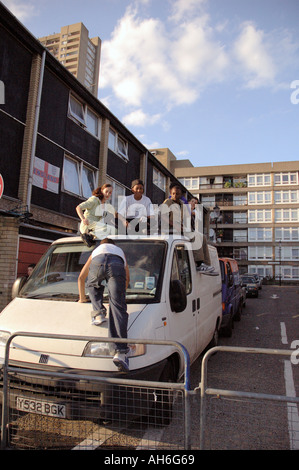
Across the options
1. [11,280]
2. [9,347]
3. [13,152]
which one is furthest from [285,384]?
[13,152]

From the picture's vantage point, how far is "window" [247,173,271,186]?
55.4 metres

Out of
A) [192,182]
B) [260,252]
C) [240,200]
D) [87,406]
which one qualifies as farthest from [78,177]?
[240,200]

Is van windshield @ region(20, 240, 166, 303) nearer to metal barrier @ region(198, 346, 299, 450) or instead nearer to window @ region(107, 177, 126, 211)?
metal barrier @ region(198, 346, 299, 450)

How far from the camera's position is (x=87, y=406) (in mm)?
2887

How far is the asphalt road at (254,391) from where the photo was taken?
3136 mm

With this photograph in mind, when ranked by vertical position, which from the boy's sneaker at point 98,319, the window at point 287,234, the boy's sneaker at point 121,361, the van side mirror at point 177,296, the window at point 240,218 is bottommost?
the boy's sneaker at point 121,361

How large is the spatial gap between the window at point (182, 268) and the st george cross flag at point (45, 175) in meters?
8.21

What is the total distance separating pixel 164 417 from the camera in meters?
3.03

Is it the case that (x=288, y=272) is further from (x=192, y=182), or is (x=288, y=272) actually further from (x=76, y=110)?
(x=76, y=110)

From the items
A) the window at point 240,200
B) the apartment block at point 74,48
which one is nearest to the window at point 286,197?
the window at point 240,200

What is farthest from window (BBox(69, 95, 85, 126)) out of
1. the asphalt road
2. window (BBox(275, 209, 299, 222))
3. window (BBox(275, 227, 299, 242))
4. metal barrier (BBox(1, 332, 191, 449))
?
window (BBox(275, 209, 299, 222))

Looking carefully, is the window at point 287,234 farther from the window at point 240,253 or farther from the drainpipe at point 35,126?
the drainpipe at point 35,126

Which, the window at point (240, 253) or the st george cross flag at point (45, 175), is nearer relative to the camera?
the st george cross flag at point (45, 175)

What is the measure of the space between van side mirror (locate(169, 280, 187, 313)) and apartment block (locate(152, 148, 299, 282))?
4798 cm
